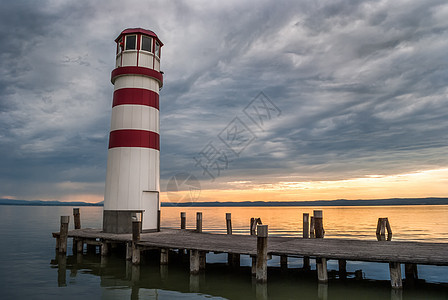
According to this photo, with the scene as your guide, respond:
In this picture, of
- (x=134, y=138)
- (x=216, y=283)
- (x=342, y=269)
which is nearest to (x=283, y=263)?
(x=342, y=269)

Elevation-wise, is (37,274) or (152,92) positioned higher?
(152,92)

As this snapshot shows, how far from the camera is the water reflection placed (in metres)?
11.2

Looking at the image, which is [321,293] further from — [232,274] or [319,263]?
[232,274]

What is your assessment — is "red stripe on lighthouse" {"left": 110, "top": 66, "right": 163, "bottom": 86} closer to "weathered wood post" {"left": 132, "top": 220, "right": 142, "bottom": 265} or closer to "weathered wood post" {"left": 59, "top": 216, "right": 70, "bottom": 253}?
"weathered wood post" {"left": 59, "top": 216, "right": 70, "bottom": 253}

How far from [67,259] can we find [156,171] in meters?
6.44

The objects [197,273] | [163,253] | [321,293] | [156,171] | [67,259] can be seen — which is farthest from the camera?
[156,171]

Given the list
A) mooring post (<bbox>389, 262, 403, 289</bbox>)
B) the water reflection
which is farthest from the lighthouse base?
mooring post (<bbox>389, 262, 403, 289</bbox>)

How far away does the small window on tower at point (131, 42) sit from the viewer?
19078mm

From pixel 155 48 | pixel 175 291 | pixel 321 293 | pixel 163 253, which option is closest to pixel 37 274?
pixel 163 253

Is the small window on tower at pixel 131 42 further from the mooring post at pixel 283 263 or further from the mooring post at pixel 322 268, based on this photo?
the mooring post at pixel 322 268

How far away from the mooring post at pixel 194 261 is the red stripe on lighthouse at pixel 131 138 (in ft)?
23.9

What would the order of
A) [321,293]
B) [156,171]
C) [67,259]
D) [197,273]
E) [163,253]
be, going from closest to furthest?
[321,293], [197,273], [163,253], [67,259], [156,171]

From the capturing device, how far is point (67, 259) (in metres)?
17.4

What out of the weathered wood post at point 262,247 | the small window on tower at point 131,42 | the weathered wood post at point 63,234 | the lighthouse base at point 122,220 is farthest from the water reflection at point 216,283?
the small window on tower at point 131,42
